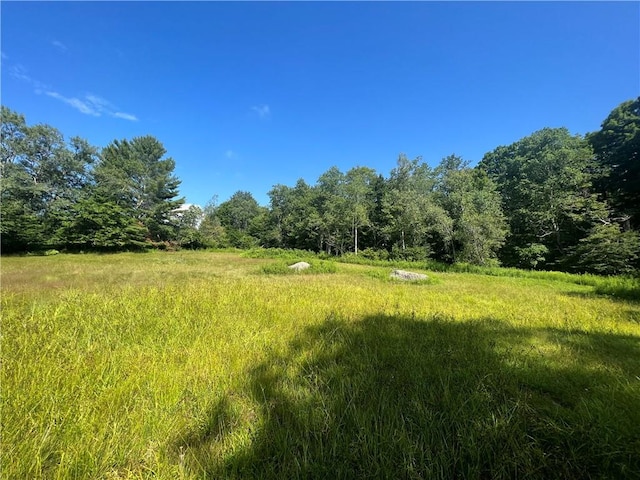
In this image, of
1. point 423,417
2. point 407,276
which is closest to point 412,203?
point 407,276

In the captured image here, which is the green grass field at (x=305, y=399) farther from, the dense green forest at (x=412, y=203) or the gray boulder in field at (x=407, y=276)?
the dense green forest at (x=412, y=203)

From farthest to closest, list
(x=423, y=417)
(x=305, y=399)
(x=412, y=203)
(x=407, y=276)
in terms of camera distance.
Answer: (x=412, y=203)
(x=407, y=276)
(x=305, y=399)
(x=423, y=417)

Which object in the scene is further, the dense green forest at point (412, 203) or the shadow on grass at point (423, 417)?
the dense green forest at point (412, 203)

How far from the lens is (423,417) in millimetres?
2160

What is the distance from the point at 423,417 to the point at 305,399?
1.02 m

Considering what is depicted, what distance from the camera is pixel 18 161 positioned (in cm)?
3183

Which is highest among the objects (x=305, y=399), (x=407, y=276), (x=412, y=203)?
(x=412, y=203)

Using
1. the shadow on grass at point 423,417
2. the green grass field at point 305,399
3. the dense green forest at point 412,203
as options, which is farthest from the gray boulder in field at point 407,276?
the dense green forest at point 412,203

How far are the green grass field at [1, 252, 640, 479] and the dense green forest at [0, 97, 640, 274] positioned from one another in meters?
24.2

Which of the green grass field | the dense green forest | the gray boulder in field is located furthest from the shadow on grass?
the dense green forest

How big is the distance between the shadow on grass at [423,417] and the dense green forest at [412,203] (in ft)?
80.5

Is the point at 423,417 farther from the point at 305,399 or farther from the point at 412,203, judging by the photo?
the point at 412,203

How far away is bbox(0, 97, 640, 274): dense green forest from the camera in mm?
24438

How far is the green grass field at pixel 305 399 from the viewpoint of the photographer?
1.74 meters
